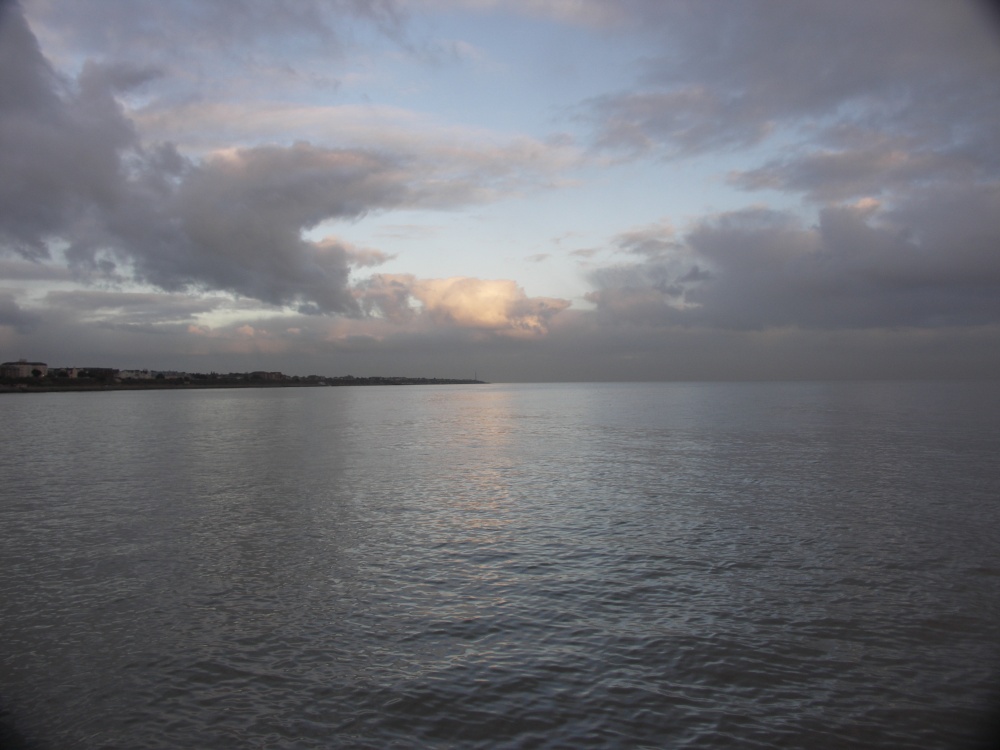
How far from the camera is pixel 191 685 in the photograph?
10.7m

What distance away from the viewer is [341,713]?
32.0ft

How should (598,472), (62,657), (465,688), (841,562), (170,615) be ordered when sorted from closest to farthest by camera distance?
(465,688), (62,657), (170,615), (841,562), (598,472)

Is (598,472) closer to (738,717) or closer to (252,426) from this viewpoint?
(738,717)

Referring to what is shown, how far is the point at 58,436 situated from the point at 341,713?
64.1 meters

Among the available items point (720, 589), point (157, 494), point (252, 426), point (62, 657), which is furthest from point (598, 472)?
point (252, 426)

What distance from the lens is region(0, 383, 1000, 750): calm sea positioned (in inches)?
378

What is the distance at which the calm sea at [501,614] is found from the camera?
9.59m

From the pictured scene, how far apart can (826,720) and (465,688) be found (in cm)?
564

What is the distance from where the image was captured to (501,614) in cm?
1364

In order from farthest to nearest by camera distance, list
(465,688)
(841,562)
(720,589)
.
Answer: (841,562) → (720,589) → (465,688)

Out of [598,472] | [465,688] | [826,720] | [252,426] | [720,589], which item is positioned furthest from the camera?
[252,426]

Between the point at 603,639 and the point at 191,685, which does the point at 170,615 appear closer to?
the point at 191,685

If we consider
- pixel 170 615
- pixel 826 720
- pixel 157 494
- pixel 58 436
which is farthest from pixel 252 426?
pixel 826 720

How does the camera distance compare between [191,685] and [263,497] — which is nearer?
[191,685]
